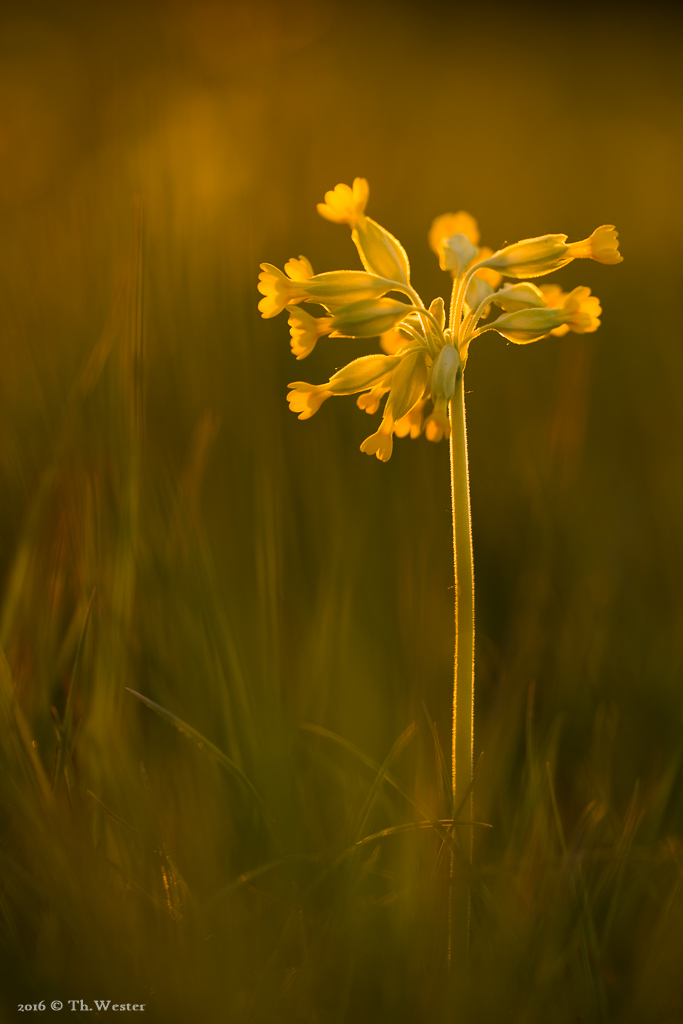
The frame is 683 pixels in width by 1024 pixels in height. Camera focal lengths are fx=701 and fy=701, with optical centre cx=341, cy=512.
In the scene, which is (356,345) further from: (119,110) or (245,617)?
(245,617)

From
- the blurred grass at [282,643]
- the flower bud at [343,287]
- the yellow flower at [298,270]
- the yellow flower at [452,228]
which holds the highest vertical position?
the yellow flower at [452,228]

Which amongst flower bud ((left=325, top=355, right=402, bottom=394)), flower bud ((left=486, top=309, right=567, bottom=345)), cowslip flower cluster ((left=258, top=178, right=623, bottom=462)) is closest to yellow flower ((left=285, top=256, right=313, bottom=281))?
cowslip flower cluster ((left=258, top=178, right=623, bottom=462))

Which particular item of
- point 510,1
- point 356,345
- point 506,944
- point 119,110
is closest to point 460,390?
point 506,944

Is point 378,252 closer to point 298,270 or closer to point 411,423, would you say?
point 298,270

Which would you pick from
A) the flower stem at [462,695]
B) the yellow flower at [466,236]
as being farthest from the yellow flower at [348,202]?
the flower stem at [462,695]

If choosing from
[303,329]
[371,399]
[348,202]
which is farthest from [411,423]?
[348,202]

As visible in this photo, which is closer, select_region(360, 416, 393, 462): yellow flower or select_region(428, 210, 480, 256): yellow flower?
select_region(360, 416, 393, 462): yellow flower

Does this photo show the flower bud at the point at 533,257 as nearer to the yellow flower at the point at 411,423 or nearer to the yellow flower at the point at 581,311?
the yellow flower at the point at 581,311

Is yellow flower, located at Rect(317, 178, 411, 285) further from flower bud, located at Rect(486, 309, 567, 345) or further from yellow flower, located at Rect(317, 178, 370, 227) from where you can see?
flower bud, located at Rect(486, 309, 567, 345)
